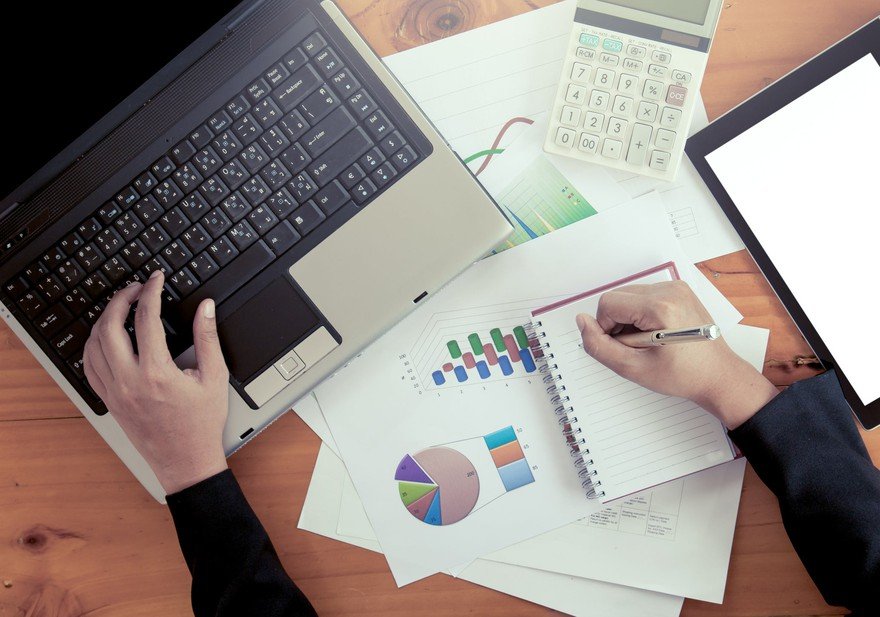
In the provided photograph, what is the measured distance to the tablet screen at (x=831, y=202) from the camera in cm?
69

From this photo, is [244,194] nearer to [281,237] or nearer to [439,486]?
[281,237]

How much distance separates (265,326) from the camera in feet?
2.16

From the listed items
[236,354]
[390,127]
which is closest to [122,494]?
[236,354]

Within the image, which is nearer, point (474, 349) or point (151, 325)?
point (151, 325)

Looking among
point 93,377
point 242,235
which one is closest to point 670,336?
point 242,235

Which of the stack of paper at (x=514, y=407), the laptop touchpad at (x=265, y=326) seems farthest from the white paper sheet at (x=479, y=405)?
the laptop touchpad at (x=265, y=326)

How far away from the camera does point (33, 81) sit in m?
0.62

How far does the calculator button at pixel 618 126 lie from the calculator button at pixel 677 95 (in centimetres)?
5

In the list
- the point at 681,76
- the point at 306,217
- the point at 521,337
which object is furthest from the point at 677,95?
the point at 306,217

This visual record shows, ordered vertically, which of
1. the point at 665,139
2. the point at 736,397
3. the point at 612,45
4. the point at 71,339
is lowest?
the point at 736,397

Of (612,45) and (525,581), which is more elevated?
(612,45)

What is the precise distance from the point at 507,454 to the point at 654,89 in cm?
42

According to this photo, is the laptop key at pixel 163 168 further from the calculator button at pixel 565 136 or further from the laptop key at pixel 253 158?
the calculator button at pixel 565 136

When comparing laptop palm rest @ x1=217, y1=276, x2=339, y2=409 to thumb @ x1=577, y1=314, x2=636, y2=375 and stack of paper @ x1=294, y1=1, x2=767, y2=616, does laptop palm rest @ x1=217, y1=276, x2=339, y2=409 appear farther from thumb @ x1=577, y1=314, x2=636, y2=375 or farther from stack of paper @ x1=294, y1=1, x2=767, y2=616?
thumb @ x1=577, y1=314, x2=636, y2=375
